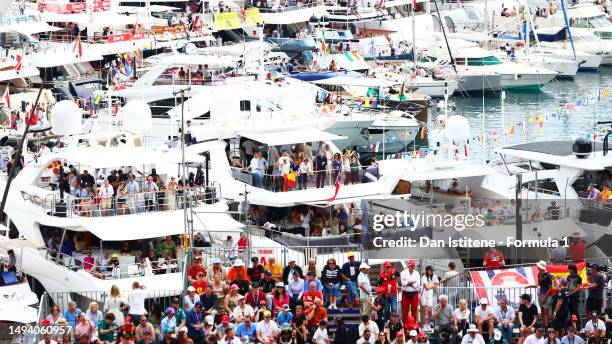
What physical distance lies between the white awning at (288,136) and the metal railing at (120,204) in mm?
4037

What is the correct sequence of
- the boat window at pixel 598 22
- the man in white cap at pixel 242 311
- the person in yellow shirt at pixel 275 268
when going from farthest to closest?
the boat window at pixel 598 22, the person in yellow shirt at pixel 275 268, the man in white cap at pixel 242 311

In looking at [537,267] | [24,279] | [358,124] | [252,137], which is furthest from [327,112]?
[537,267]

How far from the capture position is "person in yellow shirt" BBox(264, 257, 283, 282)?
38669 millimetres

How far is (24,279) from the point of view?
42.6m

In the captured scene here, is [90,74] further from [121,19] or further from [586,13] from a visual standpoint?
[586,13]

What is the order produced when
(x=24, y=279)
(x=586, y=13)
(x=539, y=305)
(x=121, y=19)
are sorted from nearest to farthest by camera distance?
(x=539, y=305)
(x=24, y=279)
(x=121, y=19)
(x=586, y=13)

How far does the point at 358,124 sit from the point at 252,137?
475 inches

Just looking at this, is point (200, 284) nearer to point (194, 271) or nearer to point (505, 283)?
point (194, 271)

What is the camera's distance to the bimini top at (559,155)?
44969 millimetres

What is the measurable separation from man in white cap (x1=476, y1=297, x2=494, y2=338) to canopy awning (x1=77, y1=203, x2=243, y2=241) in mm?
9306

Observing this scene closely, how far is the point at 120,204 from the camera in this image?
44125 millimetres

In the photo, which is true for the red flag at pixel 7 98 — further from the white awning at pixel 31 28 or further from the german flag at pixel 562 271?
the german flag at pixel 562 271

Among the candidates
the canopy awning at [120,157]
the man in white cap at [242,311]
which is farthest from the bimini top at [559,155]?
the man in white cap at [242,311]

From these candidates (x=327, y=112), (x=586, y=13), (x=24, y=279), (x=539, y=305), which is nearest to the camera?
(x=539, y=305)
